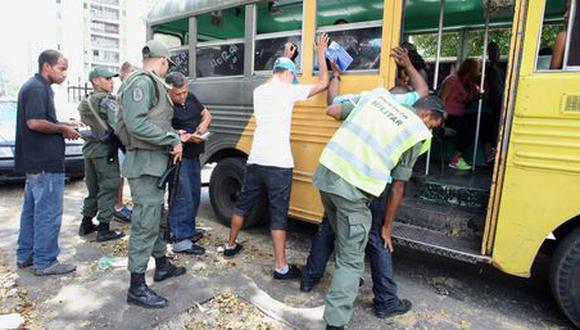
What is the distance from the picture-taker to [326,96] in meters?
3.59

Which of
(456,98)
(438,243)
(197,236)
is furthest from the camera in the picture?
(456,98)

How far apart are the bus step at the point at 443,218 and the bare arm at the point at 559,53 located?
1200 mm

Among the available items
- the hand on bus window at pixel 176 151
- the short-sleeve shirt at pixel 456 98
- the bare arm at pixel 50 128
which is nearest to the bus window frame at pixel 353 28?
the hand on bus window at pixel 176 151

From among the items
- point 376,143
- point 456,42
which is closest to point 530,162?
point 376,143

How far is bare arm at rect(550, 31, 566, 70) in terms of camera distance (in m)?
2.59

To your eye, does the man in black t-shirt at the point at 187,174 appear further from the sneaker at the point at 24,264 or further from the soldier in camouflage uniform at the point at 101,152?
the sneaker at the point at 24,264

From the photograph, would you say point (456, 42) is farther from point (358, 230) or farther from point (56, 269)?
point (56, 269)

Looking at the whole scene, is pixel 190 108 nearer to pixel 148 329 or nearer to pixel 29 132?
pixel 29 132

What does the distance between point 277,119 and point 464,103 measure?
263 cm

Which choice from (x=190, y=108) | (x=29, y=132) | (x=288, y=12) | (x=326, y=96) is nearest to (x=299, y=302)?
(x=326, y=96)

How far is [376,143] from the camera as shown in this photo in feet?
8.12

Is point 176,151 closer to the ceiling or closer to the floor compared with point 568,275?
closer to the ceiling

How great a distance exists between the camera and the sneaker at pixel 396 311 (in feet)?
9.64

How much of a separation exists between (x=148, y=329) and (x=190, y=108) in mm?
2096
